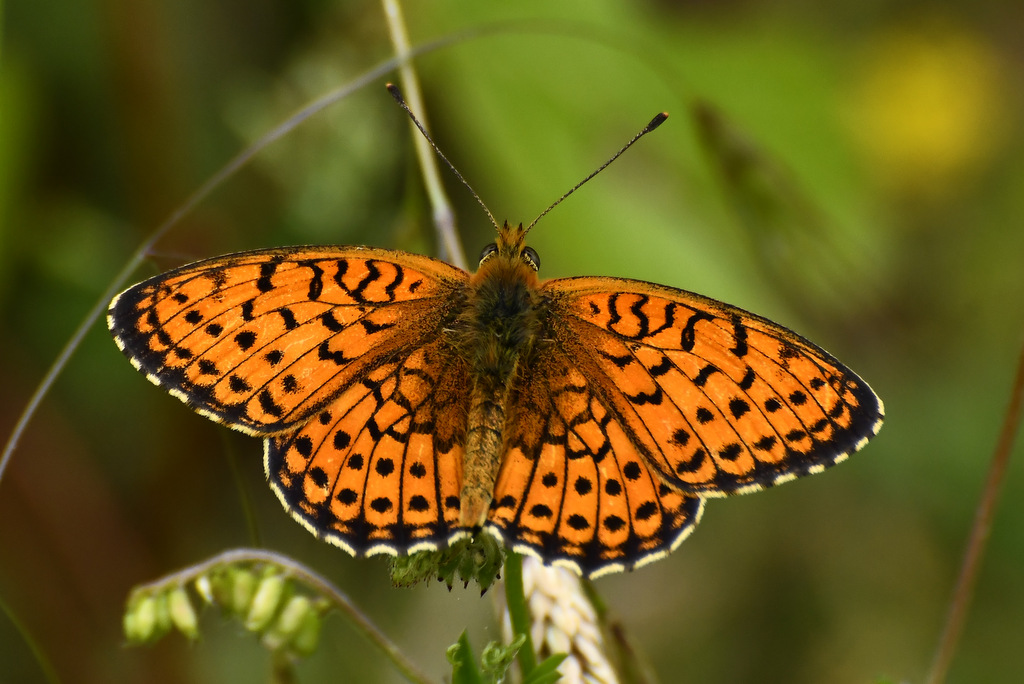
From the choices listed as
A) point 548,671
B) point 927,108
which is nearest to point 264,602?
point 548,671

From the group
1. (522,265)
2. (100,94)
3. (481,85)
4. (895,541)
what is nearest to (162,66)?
(100,94)

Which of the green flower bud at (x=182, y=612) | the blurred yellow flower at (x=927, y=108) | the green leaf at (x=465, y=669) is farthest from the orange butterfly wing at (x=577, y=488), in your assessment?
the blurred yellow flower at (x=927, y=108)

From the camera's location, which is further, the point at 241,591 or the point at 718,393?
the point at 718,393

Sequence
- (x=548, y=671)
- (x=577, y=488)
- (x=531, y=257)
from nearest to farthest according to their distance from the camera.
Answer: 1. (x=548, y=671)
2. (x=577, y=488)
3. (x=531, y=257)

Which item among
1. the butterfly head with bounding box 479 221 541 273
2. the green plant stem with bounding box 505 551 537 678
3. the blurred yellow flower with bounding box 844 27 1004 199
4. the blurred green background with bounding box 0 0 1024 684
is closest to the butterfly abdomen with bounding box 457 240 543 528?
the butterfly head with bounding box 479 221 541 273

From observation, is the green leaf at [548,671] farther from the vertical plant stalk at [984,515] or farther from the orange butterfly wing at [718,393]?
the vertical plant stalk at [984,515]

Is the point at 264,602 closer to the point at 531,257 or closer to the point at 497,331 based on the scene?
the point at 497,331
